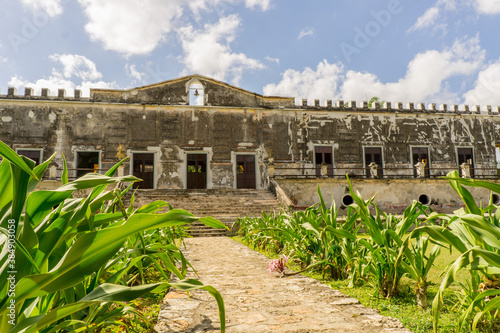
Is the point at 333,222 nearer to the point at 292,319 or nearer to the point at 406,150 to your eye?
the point at 292,319

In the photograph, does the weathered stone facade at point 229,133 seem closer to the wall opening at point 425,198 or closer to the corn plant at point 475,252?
the wall opening at point 425,198

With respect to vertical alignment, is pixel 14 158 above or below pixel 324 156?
below

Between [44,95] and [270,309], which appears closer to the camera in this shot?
[270,309]

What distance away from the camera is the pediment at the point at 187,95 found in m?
17.9

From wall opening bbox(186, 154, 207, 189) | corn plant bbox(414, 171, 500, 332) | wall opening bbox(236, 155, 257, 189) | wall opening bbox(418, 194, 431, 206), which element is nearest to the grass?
corn plant bbox(414, 171, 500, 332)

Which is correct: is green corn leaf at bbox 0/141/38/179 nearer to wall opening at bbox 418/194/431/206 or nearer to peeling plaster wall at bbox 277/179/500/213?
peeling plaster wall at bbox 277/179/500/213

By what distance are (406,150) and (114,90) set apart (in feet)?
58.0

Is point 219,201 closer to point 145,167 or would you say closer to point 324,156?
point 145,167

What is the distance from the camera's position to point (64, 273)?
41.4 inches

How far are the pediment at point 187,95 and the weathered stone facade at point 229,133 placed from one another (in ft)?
0.18

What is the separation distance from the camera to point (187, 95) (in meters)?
18.5

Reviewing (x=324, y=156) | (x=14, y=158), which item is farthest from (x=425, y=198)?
(x=14, y=158)

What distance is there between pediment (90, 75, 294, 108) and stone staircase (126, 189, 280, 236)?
6.06 meters

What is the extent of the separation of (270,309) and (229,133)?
1629cm
